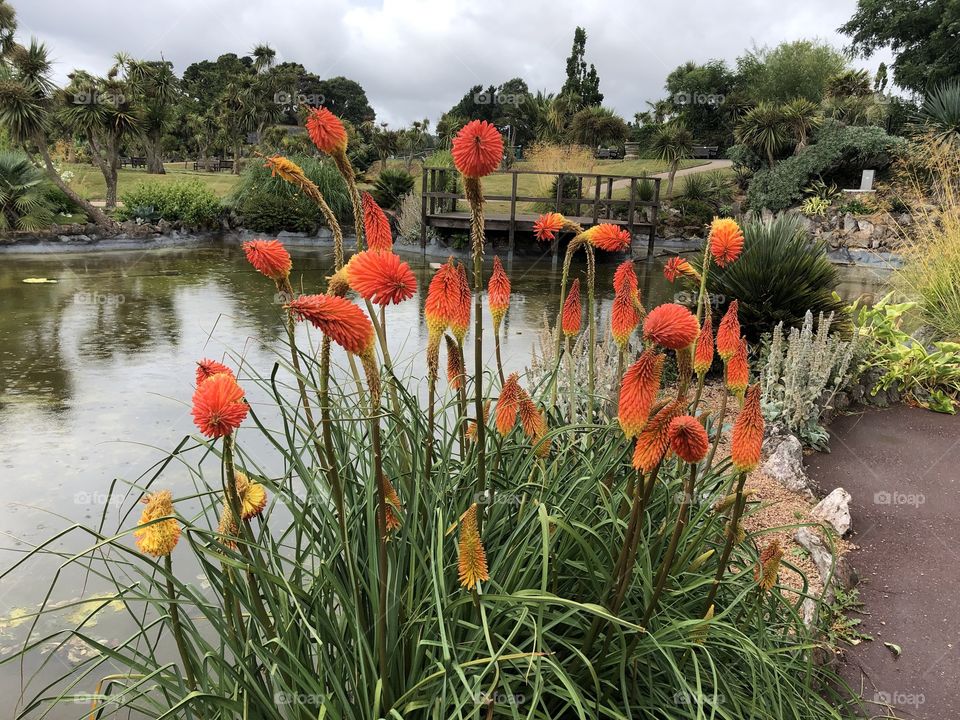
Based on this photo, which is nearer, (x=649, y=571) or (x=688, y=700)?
(x=688, y=700)

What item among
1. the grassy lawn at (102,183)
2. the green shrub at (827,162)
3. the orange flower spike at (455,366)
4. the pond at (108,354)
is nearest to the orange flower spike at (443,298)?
the orange flower spike at (455,366)

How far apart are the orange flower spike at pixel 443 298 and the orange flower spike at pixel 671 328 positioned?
0.38 metres

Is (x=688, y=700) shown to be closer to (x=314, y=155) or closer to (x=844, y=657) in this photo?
(x=844, y=657)

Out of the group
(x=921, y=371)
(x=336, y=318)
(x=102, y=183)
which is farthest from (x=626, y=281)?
(x=102, y=183)

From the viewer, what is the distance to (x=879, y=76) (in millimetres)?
36625

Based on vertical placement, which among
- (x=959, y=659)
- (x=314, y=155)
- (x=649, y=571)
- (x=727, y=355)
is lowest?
(x=959, y=659)

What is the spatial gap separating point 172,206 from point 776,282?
643 inches

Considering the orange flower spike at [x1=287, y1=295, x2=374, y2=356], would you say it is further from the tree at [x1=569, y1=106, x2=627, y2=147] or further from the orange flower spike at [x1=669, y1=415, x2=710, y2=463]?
the tree at [x1=569, y1=106, x2=627, y2=147]

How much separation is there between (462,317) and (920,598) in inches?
103

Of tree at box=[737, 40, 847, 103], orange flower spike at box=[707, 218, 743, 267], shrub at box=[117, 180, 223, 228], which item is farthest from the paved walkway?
tree at box=[737, 40, 847, 103]

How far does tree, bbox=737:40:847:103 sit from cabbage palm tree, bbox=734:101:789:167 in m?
16.4

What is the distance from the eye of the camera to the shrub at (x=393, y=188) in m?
20.8

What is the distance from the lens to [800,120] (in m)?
24.7

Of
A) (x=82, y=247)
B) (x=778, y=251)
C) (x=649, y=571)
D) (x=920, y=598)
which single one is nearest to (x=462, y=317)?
(x=649, y=571)
